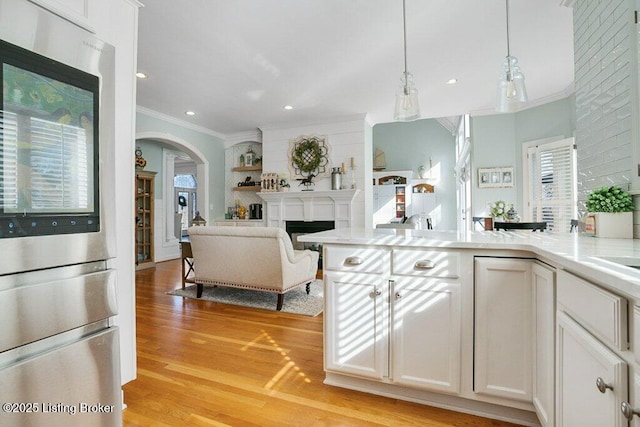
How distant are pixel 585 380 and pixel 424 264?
76cm

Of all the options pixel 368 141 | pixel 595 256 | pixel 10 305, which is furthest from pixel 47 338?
pixel 368 141

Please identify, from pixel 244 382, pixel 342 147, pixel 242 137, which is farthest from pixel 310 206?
pixel 244 382

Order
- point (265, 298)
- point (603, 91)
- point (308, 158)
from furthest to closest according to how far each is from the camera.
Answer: point (308, 158)
point (265, 298)
point (603, 91)

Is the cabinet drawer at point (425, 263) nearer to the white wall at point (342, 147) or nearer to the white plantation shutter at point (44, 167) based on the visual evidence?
the white plantation shutter at point (44, 167)

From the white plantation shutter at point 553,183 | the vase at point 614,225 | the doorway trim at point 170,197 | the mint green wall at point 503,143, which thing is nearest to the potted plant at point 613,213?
the vase at point 614,225

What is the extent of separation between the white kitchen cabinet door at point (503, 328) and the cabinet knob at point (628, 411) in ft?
2.43

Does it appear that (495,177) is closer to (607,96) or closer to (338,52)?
(338,52)

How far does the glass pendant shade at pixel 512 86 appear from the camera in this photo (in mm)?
1792

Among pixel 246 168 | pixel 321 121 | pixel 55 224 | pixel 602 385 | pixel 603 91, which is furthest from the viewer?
pixel 246 168

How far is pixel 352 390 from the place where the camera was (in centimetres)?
187

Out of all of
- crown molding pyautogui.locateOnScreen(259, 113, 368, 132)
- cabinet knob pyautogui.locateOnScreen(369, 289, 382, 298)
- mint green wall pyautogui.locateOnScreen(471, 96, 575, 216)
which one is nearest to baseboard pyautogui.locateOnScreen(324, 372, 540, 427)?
cabinet knob pyautogui.locateOnScreen(369, 289, 382, 298)

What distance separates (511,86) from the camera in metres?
1.82

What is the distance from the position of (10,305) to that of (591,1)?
327 centimetres

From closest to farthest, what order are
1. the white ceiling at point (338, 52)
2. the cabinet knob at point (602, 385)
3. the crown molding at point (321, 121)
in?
1. the cabinet knob at point (602, 385)
2. the white ceiling at point (338, 52)
3. the crown molding at point (321, 121)
